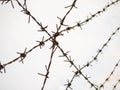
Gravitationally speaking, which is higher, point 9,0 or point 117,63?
point 117,63

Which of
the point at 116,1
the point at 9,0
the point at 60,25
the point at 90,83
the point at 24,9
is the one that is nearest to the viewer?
the point at 9,0

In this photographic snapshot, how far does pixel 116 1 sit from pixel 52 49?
212cm

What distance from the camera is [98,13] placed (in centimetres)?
426

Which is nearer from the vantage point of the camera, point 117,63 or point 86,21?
point 86,21

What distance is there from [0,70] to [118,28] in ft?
10.1

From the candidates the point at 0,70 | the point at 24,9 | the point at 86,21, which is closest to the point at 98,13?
the point at 86,21

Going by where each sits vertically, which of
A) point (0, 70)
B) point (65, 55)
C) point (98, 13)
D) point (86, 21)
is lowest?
point (0, 70)

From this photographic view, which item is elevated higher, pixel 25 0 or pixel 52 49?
pixel 25 0

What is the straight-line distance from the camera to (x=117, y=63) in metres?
5.34

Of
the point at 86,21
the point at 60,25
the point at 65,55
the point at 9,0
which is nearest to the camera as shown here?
the point at 9,0

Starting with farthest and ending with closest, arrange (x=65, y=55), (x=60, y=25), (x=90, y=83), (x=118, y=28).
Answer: (x=118, y=28) < (x=90, y=83) < (x=65, y=55) < (x=60, y=25)

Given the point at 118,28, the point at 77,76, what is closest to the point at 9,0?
the point at 77,76

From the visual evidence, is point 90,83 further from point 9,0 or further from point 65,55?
point 9,0

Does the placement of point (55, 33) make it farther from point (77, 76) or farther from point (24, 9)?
point (77, 76)
